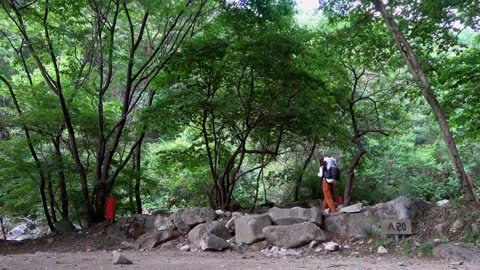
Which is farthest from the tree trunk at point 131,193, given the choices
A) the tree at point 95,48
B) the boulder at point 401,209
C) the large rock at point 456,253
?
the large rock at point 456,253

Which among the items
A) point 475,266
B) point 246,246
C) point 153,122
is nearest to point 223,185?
point 153,122

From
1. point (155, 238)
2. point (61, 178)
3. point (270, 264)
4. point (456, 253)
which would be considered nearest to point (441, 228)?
point (456, 253)

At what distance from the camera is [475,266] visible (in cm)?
557

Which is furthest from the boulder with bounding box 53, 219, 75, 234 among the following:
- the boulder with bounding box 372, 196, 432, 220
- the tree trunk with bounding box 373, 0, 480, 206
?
the tree trunk with bounding box 373, 0, 480, 206

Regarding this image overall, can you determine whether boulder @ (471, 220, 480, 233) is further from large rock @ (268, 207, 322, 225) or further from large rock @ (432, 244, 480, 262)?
large rock @ (268, 207, 322, 225)

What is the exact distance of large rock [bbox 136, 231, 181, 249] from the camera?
28.6 ft

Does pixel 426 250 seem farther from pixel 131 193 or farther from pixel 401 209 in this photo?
pixel 131 193

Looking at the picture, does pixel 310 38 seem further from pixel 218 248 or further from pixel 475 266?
pixel 475 266

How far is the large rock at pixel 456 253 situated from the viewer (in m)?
5.99

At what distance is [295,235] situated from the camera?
24.4ft

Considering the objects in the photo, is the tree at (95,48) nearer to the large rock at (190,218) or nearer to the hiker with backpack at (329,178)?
the large rock at (190,218)

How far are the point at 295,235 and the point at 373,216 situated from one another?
1451mm

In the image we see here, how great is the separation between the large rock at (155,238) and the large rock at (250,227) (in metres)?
1.52

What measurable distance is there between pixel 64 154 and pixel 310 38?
733 centimetres
